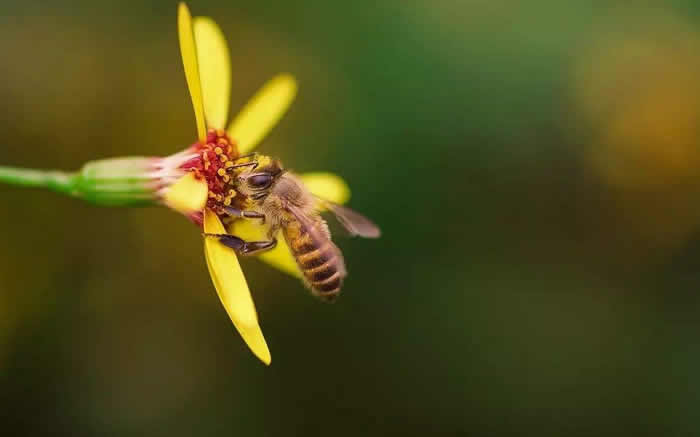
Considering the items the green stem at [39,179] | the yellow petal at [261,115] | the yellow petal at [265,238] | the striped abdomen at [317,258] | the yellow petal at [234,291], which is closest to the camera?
the yellow petal at [234,291]

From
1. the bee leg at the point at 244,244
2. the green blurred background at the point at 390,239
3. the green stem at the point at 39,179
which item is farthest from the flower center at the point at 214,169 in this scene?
the green blurred background at the point at 390,239

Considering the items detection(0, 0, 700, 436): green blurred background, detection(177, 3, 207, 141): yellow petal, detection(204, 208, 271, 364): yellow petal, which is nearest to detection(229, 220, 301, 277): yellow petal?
detection(204, 208, 271, 364): yellow petal

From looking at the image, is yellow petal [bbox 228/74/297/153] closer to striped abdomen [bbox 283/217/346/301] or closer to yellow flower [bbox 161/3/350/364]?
yellow flower [bbox 161/3/350/364]

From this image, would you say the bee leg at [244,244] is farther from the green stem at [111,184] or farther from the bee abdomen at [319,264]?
the green stem at [111,184]

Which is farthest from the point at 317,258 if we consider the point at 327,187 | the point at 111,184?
the point at 111,184

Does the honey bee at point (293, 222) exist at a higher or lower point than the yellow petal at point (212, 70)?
lower

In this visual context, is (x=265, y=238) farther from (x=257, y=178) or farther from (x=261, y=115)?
(x=261, y=115)
